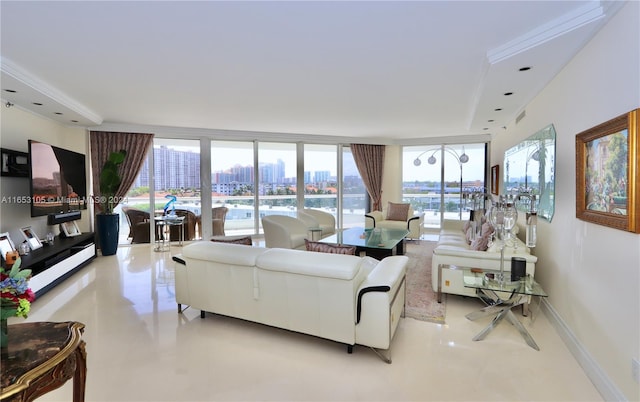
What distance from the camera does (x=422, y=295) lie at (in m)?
3.68

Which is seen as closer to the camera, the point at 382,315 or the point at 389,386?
the point at 389,386

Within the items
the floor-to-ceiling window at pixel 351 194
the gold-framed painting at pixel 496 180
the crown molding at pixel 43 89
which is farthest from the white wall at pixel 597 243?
the floor-to-ceiling window at pixel 351 194

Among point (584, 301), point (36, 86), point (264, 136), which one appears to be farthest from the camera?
point (264, 136)

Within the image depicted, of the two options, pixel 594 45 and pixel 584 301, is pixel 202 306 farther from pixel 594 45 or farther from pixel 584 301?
pixel 594 45

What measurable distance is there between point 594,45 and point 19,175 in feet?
20.8

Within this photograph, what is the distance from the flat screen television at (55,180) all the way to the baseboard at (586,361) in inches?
238

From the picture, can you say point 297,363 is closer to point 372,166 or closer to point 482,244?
point 482,244

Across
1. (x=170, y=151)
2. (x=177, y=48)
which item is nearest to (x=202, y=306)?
(x=177, y=48)

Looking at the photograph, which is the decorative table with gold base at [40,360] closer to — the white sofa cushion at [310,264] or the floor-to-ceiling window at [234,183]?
the white sofa cushion at [310,264]

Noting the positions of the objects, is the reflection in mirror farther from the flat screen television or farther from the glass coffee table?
the flat screen television

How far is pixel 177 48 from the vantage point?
2.68 metres

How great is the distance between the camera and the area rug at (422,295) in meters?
3.16

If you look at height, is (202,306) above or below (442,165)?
below

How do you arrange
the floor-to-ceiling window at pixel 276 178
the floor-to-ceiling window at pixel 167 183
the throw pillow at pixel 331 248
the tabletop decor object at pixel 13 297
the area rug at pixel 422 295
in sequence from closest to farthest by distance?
the tabletop decor object at pixel 13 297, the throw pillow at pixel 331 248, the area rug at pixel 422 295, the floor-to-ceiling window at pixel 167 183, the floor-to-ceiling window at pixel 276 178
